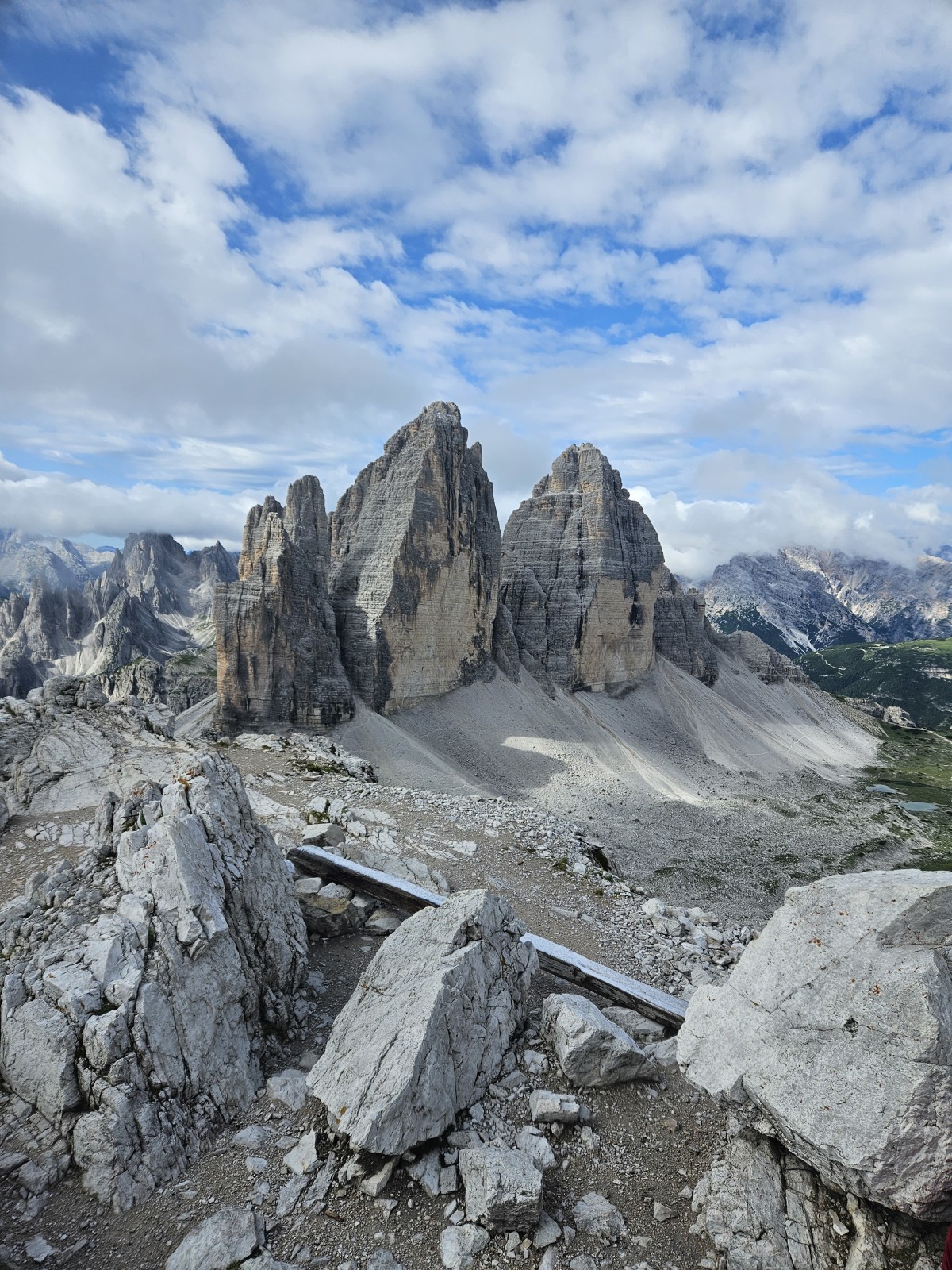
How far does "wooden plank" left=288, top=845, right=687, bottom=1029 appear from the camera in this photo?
984 centimetres

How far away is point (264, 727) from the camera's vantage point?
41812 mm

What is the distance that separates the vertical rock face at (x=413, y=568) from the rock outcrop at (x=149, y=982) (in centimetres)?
3823

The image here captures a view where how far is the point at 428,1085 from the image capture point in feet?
22.3

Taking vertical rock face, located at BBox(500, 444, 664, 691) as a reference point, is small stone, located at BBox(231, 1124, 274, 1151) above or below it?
below

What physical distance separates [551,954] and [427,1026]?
3.97 meters

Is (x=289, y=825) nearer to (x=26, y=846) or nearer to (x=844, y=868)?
(x=26, y=846)

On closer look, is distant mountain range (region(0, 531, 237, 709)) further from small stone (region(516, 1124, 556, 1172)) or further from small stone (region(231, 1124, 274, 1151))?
small stone (region(516, 1124, 556, 1172))

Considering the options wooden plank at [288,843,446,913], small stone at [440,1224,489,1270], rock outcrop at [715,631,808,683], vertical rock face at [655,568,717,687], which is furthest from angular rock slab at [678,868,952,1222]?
rock outcrop at [715,631,808,683]

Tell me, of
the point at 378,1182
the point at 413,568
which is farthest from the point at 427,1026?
the point at 413,568

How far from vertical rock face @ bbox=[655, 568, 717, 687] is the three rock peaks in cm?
494

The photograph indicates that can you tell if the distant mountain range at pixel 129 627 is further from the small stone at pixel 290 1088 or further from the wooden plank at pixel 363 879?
the small stone at pixel 290 1088

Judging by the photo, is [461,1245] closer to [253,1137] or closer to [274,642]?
[253,1137]

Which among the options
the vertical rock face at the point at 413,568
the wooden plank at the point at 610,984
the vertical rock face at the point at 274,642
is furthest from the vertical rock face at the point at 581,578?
the wooden plank at the point at 610,984

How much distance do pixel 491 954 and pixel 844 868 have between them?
42261 mm
